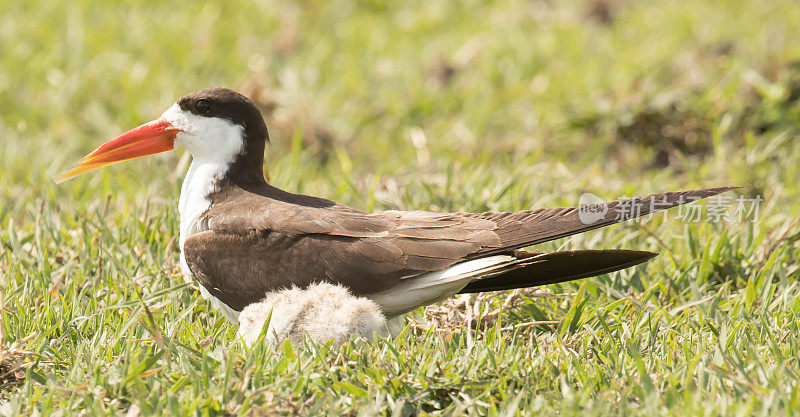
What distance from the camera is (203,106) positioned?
13.0ft

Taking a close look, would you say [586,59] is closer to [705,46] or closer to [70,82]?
Answer: [705,46]

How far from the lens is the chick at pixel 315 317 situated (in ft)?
11.0

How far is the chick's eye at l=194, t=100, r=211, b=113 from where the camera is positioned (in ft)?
13.0

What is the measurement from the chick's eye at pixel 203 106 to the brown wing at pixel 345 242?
1.65 feet

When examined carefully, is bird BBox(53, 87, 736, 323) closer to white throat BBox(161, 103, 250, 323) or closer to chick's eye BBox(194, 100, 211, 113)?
white throat BBox(161, 103, 250, 323)

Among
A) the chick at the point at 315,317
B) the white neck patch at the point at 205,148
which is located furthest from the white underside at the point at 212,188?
the chick at the point at 315,317

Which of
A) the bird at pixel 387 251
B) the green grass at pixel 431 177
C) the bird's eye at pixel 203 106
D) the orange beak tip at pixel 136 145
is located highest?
the bird's eye at pixel 203 106

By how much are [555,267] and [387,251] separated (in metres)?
0.60

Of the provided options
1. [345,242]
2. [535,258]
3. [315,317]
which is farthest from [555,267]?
[315,317]

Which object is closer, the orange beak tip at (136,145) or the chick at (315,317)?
the chick at (315,317)

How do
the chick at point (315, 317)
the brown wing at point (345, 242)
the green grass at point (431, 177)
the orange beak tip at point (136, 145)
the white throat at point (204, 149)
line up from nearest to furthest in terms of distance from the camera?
1. the green grass at point (431, 177)
2. the chick at point (315, 317)
3. the brown wing at point (345, 242)
4. the white throat at point (204, 149)
5. the orange beak tip at point (136, 145)

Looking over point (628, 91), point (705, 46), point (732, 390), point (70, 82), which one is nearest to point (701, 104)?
point (628, 91)

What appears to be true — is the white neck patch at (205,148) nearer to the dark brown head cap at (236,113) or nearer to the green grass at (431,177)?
the dark brown head cap at (236,113)

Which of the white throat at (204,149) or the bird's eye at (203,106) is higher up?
the bird's eye at (203,106)
